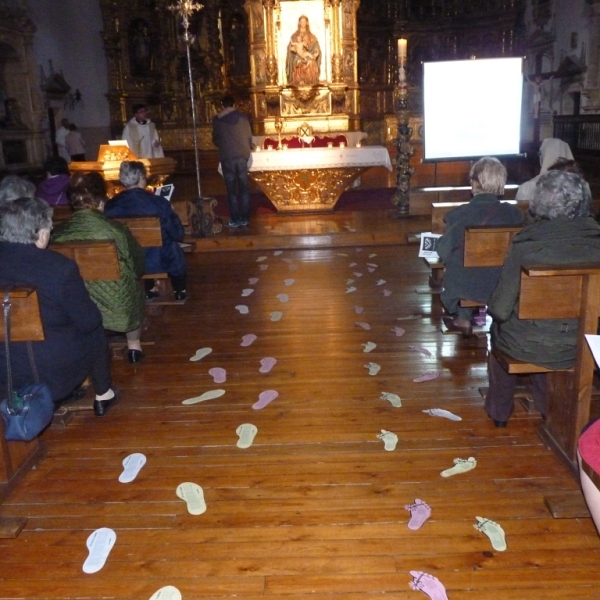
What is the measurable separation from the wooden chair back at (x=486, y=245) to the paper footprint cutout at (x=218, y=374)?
1.56m

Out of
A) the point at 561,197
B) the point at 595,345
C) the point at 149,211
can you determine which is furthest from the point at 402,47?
the point at 595,345

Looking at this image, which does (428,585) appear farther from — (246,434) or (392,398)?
(392,398)

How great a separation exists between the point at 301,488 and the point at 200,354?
1.75m

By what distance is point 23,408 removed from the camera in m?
2.49

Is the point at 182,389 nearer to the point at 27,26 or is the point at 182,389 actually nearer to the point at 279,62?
A: the point at 279,62

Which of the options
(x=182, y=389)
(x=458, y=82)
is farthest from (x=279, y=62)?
(x=182, y=389)

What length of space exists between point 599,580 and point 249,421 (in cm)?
173

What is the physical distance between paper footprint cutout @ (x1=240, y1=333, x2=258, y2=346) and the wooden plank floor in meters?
0.04

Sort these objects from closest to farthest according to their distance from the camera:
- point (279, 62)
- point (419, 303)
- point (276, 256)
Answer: point (419, 303)
point (276, 256)
point (279, 62)

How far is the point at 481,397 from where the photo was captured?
3.41 meters

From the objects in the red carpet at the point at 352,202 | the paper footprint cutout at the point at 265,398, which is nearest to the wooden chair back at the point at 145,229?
the paper footprint cutout at the point at 265,398

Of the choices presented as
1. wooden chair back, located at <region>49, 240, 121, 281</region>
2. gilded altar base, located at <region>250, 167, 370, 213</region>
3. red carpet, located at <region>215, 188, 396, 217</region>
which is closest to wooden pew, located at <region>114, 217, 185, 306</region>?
wooden chair back, located at <region>49, 240, 121, 281</region>

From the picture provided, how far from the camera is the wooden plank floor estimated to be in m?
2.12

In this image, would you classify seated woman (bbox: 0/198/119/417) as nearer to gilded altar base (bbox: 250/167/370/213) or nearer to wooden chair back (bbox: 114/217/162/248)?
wooden chair back (bbox: 114/217/162/248)
